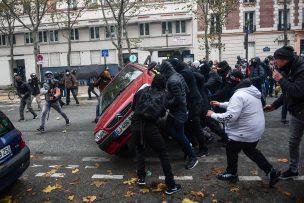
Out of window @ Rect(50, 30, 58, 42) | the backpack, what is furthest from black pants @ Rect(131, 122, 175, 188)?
window @ Rect(50, 30, 58, 42)

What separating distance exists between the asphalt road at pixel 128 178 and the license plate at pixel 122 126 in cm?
70

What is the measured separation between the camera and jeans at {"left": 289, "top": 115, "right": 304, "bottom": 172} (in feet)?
15.9

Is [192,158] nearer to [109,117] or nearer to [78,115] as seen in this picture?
[109,117]

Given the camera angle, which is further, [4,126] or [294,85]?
[4,126]

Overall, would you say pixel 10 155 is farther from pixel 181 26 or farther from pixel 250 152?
pixel 181 26

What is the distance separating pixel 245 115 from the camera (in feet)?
15.4

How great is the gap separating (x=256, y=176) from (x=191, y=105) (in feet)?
5.61

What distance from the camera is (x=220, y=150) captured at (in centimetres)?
697

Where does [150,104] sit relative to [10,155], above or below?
above

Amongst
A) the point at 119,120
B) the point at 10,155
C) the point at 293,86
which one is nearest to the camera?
the point at 293,86

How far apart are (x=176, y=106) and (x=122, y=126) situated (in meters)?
0.96

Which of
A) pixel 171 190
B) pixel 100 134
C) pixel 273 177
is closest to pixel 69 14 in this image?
pixel 100 134

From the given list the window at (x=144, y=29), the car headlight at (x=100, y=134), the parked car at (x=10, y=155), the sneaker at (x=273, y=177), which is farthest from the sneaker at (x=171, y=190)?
the window at (x=144, y=29)

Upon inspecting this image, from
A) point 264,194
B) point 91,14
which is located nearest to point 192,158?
point 264,194
